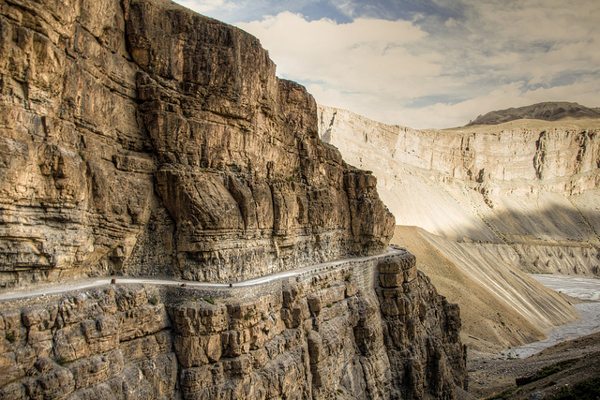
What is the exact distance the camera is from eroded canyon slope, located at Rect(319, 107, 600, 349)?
83938mm

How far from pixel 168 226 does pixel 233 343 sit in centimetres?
734

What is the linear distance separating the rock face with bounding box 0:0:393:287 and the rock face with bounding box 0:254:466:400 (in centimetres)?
279

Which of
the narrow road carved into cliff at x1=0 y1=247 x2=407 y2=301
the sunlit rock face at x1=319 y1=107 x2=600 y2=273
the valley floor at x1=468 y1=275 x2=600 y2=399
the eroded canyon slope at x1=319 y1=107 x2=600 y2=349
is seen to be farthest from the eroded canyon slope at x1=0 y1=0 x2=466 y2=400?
the sunlit rock face at x1=319 y1=107 x2=600 y2=273

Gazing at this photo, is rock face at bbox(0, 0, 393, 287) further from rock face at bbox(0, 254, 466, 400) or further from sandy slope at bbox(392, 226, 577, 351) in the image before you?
sandy slope at bbox(392, 226, 577, 351)

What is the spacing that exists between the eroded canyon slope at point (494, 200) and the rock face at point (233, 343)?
3421 centimetres

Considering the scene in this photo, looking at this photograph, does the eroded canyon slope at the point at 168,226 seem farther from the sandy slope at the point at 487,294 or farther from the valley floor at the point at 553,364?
the sandy slope at the point at 487,294

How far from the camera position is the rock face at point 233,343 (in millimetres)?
17641

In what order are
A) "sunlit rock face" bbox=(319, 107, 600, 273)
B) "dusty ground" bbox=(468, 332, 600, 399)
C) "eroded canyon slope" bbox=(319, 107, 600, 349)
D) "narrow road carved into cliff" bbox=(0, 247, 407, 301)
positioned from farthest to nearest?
"sunlit rock face" bbox=(319, 107, 600, 273)
"eroded canyon slope" bbox=(319, 107, 600, 349)
"dusty ground" bbox=(468, 332, 600, 399)
"narrow road carved into cliff" bbox=(0, 247, 407, 301)

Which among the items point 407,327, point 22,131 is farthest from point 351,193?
point 22,131

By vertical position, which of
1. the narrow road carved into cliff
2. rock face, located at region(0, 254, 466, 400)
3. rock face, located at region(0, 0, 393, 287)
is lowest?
rock face, located at region(0, 254, 466, 400)

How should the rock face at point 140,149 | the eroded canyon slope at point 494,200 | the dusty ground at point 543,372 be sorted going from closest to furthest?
the rock face at point 140,149
the dusty ground at point 543,372
the eroded canyon slope at point 494,200

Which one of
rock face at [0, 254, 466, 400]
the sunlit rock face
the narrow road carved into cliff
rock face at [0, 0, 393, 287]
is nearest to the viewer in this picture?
rock face at [0, 254, 466, 400]

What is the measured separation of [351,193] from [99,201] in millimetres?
27496

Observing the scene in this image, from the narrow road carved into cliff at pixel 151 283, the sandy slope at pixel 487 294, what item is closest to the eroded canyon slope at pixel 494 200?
the sandy slope at pixel 487 294
